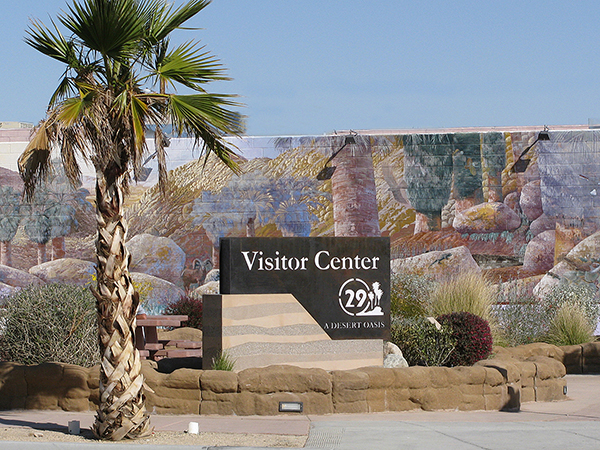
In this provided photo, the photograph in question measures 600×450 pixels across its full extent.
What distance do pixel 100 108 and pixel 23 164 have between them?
1.24 m

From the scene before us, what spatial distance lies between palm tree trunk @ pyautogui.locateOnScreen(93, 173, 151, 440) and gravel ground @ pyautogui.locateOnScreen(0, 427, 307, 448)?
0.25m

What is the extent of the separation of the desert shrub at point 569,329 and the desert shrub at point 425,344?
6.05 meters

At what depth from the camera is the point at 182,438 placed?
8609mm

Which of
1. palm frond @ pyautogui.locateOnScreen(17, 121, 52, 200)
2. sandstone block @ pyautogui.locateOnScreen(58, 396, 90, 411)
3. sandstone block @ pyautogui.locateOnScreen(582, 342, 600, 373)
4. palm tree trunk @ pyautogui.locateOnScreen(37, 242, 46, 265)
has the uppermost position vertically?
palm tree trunk @ pyautogui.locateOnScreen(37, 242, 46, 265)

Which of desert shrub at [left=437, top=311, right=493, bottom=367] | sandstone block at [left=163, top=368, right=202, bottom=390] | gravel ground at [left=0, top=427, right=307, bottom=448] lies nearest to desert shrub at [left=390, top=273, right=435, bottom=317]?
desert shrub at [left=437, top=311, right=493, bottom=367]

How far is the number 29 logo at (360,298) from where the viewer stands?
11977 mm

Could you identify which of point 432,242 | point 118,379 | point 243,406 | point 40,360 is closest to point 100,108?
point 118,379

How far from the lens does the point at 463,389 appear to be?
435 inches

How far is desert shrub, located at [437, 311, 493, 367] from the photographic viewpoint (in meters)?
13.1

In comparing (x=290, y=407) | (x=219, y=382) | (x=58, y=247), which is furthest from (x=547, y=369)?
(x=58, y=247)

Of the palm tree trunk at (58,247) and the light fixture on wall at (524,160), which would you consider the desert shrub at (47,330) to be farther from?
the light fixture on wall at (524,160)

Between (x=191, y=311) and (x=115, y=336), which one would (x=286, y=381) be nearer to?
(x=115, y=336)

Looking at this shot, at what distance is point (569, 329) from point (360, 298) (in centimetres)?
795

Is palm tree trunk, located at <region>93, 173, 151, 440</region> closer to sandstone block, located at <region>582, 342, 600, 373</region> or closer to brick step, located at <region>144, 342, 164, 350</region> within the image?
brick step, located at <region>144, 342, 164, 350</region>
